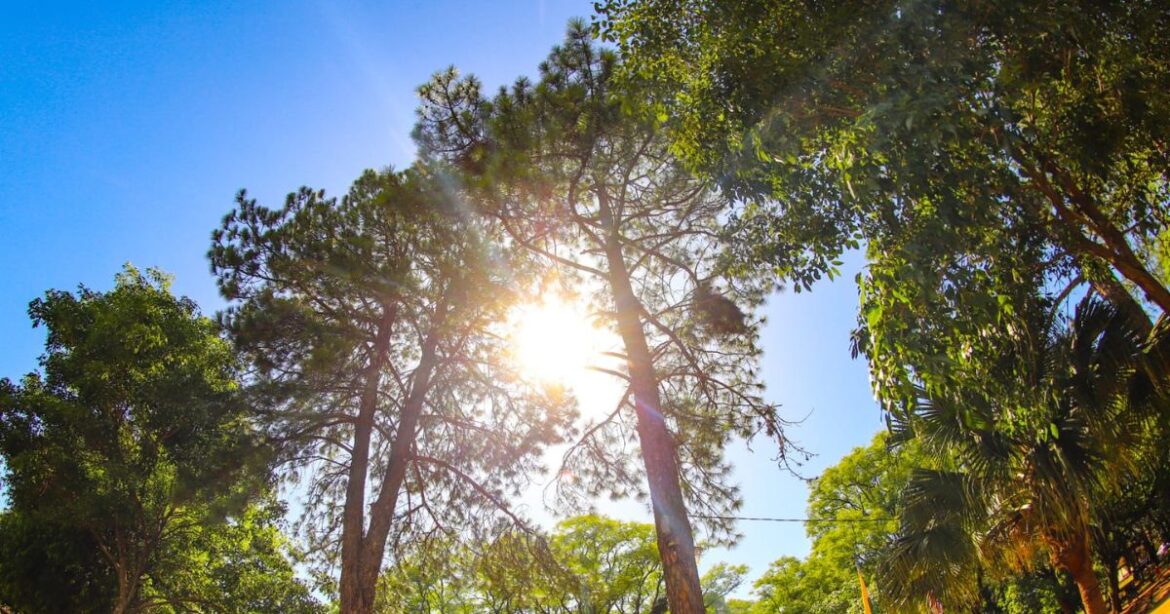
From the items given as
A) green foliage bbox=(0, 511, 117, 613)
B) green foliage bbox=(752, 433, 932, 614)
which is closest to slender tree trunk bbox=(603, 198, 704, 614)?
green foliage bbox=(0, 511, 117, 613)

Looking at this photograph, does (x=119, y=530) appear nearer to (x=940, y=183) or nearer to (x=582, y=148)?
(x=582, y=148)

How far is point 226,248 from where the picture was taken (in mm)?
9109

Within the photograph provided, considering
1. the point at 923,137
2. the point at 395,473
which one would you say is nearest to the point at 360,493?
the point at 395,473

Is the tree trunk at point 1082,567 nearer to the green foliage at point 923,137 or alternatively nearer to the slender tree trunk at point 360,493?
the green foliage at point 923,137

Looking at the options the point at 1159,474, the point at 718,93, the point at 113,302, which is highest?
the point at 113,302

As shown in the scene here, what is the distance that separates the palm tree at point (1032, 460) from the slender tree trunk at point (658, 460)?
257 centimetres

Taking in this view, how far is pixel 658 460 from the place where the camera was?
6.73 m

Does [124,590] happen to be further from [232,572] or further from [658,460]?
[658,460]

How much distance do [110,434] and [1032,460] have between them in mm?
14713

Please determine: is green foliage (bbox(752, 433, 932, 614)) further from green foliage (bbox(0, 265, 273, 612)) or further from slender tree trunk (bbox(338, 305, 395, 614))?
green foliage (bbox(0, 265, 273, 612))

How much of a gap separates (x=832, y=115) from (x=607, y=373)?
405 centimetres

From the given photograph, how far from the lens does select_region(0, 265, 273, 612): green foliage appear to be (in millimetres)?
10320

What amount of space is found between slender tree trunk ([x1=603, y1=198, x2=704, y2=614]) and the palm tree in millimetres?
2571

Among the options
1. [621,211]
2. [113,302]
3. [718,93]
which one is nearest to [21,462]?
[113,302]
